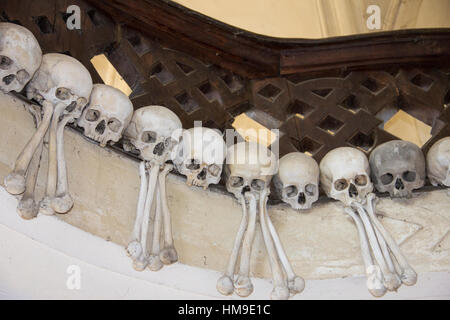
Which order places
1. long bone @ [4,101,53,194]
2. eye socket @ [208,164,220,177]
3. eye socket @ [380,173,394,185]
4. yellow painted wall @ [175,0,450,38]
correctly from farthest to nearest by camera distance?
yellow painted wall @ [175,0,450,38] < eye socket @ [380,173,394,185] < eye socket @ [208,164,220,177] < long bone @ [4,101,53,194]

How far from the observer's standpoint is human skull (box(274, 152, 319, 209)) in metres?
2.02

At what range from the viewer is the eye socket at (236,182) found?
2.01m

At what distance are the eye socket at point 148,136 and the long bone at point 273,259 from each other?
38cm

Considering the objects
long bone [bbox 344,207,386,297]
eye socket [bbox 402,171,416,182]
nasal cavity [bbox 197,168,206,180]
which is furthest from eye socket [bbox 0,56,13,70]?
eye socket [bbox 402,171,416,182]

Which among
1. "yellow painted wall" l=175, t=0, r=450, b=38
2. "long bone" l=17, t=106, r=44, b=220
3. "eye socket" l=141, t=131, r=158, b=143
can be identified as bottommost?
"long bone" l=17, t=106, r=44, b=220

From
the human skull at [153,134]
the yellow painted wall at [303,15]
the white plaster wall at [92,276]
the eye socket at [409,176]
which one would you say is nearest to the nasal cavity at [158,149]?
the human skull at [153,134]

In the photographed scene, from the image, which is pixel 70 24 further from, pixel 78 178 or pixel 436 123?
pixel 436 123

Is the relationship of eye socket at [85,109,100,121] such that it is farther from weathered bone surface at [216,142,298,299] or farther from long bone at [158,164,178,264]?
weathered bone surface at [216,142,298,299]

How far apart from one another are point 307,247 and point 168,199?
468 millimetres

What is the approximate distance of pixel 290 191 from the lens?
2.06 metres

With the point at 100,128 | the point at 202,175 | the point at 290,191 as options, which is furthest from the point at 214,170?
the point at 100,128

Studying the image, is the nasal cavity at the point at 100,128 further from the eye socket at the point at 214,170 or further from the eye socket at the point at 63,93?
the eye socket at the point at 214,170

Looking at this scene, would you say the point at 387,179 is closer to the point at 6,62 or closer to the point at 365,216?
the point at 365,216

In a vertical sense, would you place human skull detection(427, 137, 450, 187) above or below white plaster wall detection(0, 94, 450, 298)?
above
